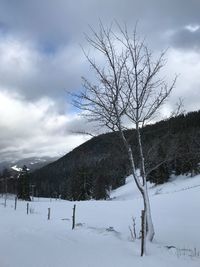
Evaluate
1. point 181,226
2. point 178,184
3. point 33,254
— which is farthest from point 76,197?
point 33,254

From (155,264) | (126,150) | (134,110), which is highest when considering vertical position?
(134,110)

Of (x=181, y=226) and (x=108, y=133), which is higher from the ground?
(x=108, y=133)

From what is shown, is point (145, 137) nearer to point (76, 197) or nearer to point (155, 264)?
point (155, 264)

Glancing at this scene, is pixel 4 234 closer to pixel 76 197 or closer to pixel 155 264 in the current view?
pixel 155 264

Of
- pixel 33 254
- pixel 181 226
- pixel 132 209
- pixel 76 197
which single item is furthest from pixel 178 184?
pixel 33 254

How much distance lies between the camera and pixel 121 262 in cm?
1088

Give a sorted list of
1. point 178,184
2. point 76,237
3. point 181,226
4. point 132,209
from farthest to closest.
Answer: point 178,184
point 132,209
point 181,226
point 76,237

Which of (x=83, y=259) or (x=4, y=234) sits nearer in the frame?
(x=83, y=259)

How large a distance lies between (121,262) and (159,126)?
813cm

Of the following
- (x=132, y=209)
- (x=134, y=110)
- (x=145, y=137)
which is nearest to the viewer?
(x=134, y=110)

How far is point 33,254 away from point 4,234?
4979 millimetres

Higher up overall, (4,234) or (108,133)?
(108,133)

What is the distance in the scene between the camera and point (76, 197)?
274 ft

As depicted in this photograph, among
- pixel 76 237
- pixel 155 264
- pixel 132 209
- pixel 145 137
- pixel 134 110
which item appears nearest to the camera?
pixel 155 264
